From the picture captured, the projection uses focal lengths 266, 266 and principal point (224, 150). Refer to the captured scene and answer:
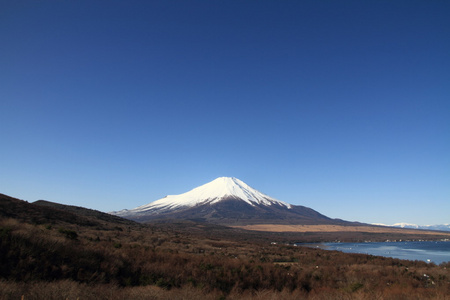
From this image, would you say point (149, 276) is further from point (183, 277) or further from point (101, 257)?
point (101, 257)

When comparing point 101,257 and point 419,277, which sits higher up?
point 101,257

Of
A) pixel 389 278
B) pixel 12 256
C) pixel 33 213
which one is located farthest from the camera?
pixel 33 213

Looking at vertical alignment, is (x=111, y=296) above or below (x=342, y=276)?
above

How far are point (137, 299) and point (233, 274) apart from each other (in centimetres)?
788

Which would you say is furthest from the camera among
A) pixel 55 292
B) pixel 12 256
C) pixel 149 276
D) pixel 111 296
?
pixel 149 276

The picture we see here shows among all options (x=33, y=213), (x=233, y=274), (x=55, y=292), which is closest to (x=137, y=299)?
(x=55, y=292)

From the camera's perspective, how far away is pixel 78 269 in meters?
11.1

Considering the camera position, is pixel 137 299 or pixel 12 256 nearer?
pixel 137 299

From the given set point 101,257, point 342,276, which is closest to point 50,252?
point 101,257

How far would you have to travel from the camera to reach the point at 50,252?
11.3 meters

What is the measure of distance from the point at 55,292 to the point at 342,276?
1904 cm

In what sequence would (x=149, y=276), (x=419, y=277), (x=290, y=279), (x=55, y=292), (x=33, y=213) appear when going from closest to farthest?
(x=55, y=292), (x=149, y=276), (x=290, y=279), (x=419, y=277), (x=33, y=213)

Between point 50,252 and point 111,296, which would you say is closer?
point 111,296

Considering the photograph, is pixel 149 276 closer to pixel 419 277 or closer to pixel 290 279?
pixel 290 279
